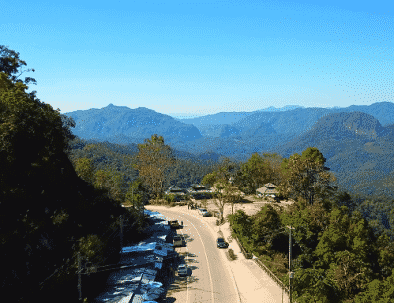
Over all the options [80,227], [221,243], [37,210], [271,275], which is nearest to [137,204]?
[221,243]

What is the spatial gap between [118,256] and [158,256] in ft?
14.3

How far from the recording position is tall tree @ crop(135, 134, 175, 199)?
6856cm

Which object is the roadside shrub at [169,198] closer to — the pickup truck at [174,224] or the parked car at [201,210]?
the parked car at [201,210]

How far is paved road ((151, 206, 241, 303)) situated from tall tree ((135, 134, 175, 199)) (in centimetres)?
2290

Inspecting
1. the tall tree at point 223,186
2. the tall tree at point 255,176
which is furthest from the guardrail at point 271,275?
the tall tree at point 255,176

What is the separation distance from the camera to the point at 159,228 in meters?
44.6

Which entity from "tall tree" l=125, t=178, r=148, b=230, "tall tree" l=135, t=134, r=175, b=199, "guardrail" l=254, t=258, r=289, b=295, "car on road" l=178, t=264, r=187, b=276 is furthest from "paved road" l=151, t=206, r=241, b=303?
"tall tree" l=135, t=134, r=175, b=199

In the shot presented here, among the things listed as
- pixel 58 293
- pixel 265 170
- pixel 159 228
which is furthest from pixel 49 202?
pixel 265 170

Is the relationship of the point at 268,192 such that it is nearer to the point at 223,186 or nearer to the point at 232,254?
the point at 223,186

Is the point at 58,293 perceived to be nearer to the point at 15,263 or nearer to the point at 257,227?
the point at 15,263

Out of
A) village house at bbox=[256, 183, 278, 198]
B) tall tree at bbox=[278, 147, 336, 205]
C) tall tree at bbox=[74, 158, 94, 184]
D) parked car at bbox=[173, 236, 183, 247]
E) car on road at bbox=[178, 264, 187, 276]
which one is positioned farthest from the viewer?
village house at bbox=[256, 183, 278, 198]

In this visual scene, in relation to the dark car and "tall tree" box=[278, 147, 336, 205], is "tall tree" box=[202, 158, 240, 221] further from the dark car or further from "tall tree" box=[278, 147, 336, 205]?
the dark car

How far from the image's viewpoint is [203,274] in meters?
32.8

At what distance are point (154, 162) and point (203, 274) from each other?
39.4m
